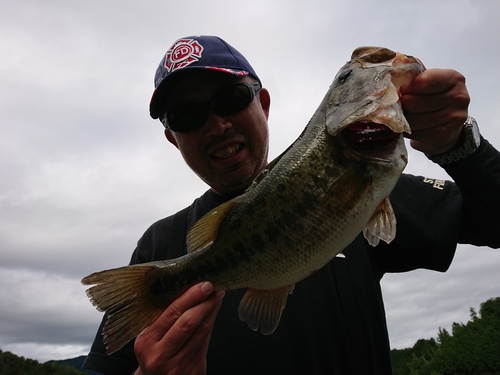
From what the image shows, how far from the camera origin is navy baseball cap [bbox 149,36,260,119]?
384 cm

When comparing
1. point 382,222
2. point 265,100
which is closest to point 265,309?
point 382,222

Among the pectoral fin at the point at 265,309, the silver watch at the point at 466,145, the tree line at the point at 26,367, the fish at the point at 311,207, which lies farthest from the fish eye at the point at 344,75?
the tree line at the point at 26,367

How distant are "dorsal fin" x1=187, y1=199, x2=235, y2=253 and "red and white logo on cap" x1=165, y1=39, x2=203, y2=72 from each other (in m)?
1.82

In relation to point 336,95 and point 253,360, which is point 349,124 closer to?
point 336,95

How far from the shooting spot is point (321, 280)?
348cm

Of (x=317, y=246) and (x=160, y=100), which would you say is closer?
(x=317, y=246)

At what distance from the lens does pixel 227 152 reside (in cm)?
388

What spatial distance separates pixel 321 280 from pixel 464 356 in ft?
189

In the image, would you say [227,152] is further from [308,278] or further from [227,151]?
[308,278]

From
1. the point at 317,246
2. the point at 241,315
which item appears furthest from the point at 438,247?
the point at 241,315

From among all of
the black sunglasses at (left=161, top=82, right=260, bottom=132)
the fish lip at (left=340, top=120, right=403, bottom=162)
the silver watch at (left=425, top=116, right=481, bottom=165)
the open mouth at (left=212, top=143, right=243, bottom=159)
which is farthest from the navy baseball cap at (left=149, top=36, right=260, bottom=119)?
the silver watch at (left=425, top=116, right=481, bottom=165)

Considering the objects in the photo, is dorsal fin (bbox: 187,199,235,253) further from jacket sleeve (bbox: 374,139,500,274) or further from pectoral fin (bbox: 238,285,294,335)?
jacket sleeve (bbox: 374,139,500,274)

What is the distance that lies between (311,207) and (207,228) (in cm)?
74

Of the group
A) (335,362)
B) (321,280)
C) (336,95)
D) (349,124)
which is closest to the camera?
(349,124)
